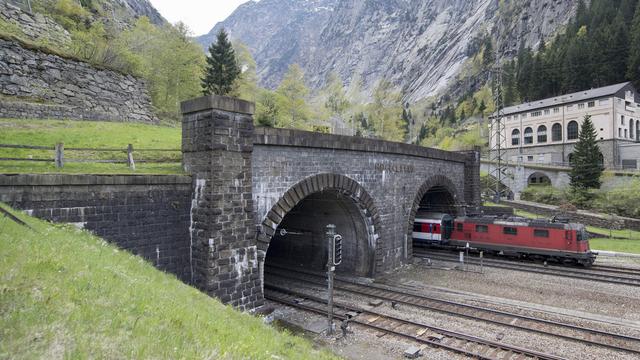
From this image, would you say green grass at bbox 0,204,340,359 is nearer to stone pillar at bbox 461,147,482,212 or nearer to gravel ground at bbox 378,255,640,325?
gravel ground at bbox 378,255,640,325

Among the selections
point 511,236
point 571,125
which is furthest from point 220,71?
point 571,125

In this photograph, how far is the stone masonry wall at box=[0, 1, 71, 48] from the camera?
26688 mm

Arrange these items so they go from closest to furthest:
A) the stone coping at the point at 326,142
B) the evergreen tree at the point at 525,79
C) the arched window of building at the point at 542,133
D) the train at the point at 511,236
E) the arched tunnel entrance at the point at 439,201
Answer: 1. the stone coping at the point at 326,142
2. the train at the point at 511,236
3. the arched tunnel entrance at the point at 439,201
4. the arched window of building at the point at 542,133
5. the evergreen tree at the point at 525,79

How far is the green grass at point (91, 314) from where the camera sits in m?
4.41

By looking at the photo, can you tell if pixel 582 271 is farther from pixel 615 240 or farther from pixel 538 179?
pixel 538 179

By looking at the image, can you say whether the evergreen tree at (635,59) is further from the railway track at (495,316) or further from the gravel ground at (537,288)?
the railway track at (495,316)

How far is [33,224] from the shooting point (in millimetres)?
8570

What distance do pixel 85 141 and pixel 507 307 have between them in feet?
67.8

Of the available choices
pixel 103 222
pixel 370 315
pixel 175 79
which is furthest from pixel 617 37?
pixel 103 222

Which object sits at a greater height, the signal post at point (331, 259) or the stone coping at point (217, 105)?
the stone coping at point (217, 105)

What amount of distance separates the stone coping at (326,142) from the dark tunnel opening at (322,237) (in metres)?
2.52

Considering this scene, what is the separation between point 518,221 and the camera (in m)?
24.5

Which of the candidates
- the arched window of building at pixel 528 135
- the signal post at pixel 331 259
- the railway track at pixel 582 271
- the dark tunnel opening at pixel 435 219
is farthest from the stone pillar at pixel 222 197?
the arched window of building at pixel 528 135

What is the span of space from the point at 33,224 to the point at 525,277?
71.5 feet
